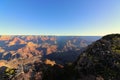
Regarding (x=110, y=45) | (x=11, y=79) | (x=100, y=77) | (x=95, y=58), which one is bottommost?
(x=11, y=79)

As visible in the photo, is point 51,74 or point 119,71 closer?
point 119,71

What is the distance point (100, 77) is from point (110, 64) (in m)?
5.68

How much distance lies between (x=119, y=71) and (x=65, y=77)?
15.1 meters

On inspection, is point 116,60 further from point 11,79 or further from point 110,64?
point 11,79

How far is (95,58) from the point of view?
4109cm

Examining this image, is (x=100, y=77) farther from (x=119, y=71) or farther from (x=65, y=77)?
(x=65, y=77)

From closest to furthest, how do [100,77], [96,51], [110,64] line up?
[100,77] < [110,64] < [96,51]

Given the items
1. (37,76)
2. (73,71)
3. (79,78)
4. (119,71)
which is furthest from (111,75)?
(37,76)

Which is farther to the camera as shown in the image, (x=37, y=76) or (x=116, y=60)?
(x=37, y=76)

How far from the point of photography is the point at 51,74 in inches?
1662

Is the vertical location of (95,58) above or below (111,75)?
above

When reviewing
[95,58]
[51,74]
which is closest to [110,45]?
[95,58]

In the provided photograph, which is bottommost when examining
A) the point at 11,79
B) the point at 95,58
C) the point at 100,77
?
the point at 11,79

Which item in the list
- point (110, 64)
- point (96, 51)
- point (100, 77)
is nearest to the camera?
point (100, 77)
